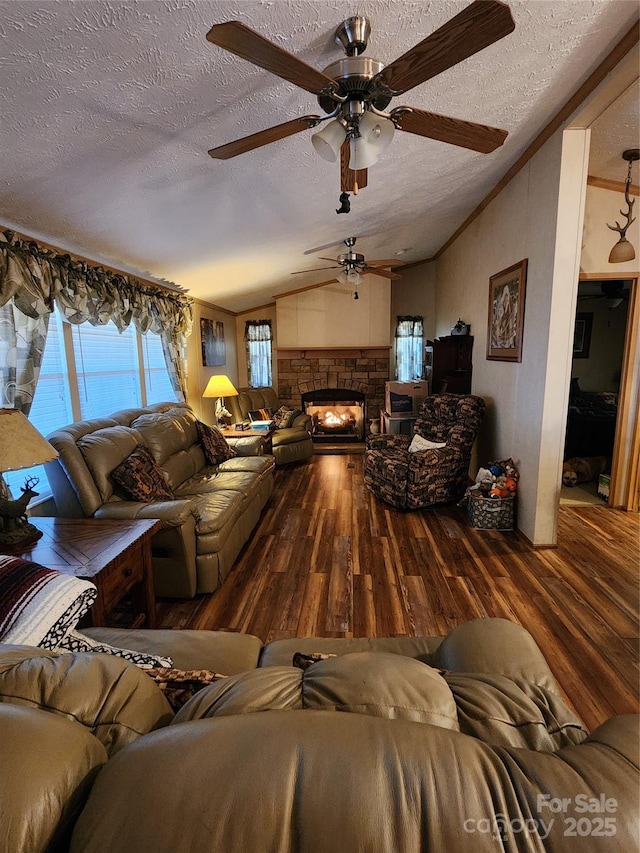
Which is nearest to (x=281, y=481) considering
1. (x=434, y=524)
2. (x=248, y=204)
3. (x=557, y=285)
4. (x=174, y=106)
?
(x=434, y=524)

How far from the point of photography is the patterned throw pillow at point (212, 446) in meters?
3.88

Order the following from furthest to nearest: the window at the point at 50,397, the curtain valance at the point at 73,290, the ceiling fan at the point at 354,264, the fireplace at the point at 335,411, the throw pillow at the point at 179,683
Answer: the fireplace at the point at 335,411
the ceiling fan at the point at 354,264
the window at the point at 50,397
the curtain valance at the point at 73,290
the throw pillow at the point at 179,683

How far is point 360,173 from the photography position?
75.1 inches

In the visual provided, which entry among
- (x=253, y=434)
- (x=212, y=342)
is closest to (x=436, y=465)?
(x=253, y=434)

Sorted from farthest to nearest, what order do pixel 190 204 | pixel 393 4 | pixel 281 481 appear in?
pixel 281 481 → pixel 190 204 → pixel 393 4

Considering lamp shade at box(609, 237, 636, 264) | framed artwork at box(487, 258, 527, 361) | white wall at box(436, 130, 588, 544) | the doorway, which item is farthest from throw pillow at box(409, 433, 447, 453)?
lamp shade at box(609, 237, 636, 264)

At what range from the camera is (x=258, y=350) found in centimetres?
709

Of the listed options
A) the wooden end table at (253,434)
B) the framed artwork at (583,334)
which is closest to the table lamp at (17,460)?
the wooden end table at (253,434)

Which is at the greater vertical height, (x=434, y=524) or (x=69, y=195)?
(x=69, y=195)

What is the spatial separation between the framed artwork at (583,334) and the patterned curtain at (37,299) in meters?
5.92

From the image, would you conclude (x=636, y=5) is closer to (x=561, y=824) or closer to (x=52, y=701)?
(x=561, y=824)

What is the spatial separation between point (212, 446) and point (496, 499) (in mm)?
2624

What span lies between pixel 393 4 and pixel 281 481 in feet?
13.4

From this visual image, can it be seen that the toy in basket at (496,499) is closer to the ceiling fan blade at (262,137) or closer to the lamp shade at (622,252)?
the lamp shade at (622,252)
